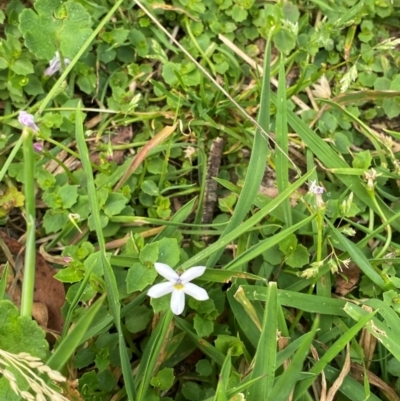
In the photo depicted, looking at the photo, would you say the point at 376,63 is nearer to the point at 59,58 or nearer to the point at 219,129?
the point at 219,129

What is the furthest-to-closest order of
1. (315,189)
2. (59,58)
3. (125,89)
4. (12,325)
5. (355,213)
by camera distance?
(125,89) → (59,58) → (355,213) → (315,189) → (12,325)

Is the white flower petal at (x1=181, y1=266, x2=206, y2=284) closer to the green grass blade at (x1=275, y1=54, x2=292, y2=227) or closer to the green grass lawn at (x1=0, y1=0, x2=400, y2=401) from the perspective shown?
the green grass lawn at (x1=0, y1=0, x2=400, y2=401)

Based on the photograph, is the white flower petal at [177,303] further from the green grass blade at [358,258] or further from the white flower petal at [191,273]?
the green grass blade at [358,258]

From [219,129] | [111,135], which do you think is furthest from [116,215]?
[219,129]

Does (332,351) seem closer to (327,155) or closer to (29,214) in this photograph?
(327,155)

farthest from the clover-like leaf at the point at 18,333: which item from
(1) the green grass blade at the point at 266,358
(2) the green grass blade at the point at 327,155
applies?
(2) the green grass blade at the point at 327,155

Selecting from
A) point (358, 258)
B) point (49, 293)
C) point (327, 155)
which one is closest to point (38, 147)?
point (49, 293)

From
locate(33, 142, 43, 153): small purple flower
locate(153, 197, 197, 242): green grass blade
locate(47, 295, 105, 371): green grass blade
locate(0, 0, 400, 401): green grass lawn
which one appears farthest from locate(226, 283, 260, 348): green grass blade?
locate(33, 142, 43, 153): small purple flower
